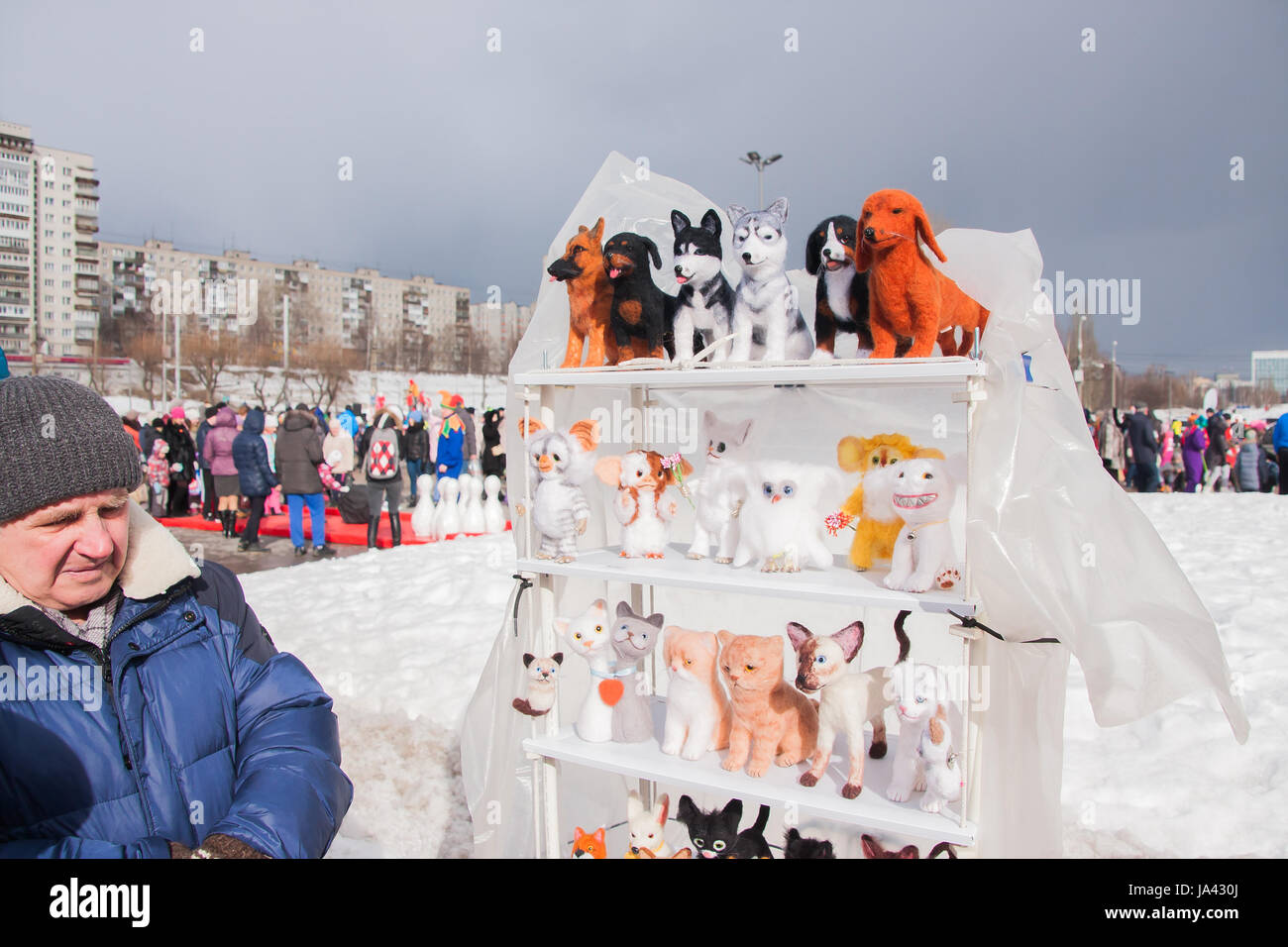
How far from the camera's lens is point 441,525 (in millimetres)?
9398

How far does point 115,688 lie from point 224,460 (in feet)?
30.0

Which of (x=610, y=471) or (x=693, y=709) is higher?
(x=610, y=471)


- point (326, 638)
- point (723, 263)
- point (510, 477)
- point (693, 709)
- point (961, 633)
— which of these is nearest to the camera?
point (961, 633)

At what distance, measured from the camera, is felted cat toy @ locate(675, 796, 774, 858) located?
2.56 m

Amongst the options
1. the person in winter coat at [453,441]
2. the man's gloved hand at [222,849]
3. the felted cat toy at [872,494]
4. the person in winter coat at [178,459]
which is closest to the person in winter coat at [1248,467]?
the person in winter coat at [453,441]

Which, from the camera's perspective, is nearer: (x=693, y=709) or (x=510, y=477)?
(x=693, y=709)

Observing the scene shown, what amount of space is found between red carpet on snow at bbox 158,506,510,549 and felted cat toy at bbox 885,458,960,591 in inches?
287

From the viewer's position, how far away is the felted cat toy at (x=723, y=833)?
2.56 meters

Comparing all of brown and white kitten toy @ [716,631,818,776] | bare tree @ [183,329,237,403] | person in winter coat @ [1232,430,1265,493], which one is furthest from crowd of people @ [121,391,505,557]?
bare tree @ [183,329,237,403]

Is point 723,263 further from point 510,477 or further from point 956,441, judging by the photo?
point 956,441

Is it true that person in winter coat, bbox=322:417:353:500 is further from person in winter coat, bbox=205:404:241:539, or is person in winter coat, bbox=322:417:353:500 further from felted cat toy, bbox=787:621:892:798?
felted cat toy, bbox=787:621:892:798
